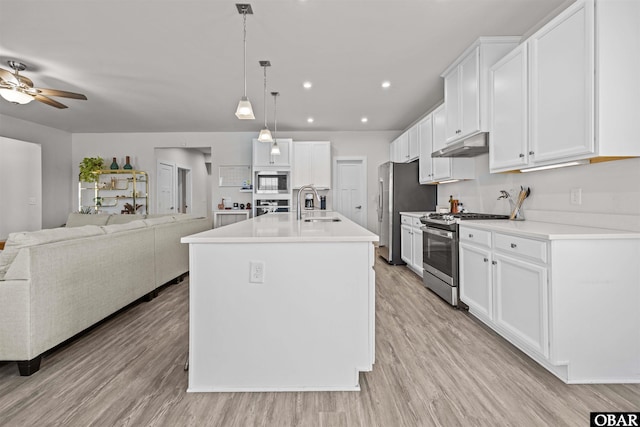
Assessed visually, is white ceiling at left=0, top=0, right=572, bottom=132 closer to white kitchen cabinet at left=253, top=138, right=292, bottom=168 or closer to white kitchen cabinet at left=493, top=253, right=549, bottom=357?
white kitchen cabinet at left=253, top=138, right=292, bottom=168

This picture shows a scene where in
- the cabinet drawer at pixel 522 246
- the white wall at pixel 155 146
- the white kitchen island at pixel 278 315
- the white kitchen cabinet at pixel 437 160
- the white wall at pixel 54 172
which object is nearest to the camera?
the white kitchen island at pixel 278 315

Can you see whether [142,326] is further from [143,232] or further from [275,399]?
[275,399]

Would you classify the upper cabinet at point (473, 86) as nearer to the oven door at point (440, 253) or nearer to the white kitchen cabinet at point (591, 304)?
the oven door at point (440, 253)

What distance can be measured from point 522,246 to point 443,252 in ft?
4.07

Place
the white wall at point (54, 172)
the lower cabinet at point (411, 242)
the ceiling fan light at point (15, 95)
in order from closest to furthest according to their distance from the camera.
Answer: the ceiling fan light at point (15, 95), the lower cabinet at point (411, 242), the white wall at point (54, 172)

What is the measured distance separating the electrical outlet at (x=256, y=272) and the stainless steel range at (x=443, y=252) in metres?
2.05

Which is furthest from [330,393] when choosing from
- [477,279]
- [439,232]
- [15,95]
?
[15,95]

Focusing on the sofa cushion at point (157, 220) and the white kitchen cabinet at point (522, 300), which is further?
the sofa cushion at point (157, 220)

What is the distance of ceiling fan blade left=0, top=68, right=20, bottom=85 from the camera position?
122 inches

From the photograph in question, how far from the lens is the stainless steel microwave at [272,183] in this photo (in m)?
6.67

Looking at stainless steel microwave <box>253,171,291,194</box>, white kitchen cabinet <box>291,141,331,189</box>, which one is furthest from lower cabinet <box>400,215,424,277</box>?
stainless steel microwave <box>253,171,291,194</box>

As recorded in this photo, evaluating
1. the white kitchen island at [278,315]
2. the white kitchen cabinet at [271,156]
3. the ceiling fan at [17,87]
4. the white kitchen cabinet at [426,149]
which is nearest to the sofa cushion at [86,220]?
the ceiling fan at [17,87]

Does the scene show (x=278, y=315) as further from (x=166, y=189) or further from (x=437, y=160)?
(x=166, y=189)

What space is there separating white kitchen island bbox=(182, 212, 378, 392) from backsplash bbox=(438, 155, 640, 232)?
1.62 meters
